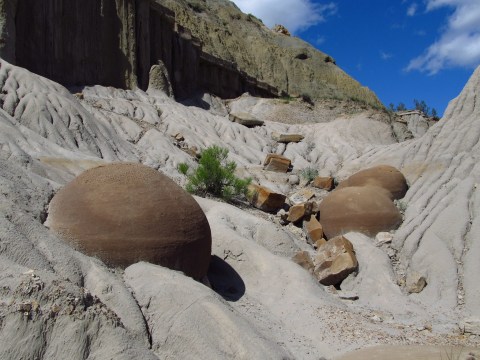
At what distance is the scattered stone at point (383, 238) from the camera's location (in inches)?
616

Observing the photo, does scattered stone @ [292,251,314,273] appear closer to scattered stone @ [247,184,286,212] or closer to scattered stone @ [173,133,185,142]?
scattered stone @ [247,184,286,212]

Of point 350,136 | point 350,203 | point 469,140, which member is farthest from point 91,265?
point 350,136

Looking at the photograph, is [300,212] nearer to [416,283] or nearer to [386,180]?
[386,180]

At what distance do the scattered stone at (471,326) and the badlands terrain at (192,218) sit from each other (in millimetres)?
36

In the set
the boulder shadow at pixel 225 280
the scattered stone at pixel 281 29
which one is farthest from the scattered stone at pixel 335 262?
the scattered stone at pixel 281 29

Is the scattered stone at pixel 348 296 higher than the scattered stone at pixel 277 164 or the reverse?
the reverse

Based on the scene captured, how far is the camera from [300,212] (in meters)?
17.5

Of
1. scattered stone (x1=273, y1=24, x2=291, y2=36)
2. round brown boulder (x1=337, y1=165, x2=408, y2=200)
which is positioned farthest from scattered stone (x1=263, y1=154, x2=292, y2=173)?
scattered stone (x1=273, y1=24, x2=291, y2=36)

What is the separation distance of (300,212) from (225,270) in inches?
250

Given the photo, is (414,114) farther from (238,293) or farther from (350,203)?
(238,293)

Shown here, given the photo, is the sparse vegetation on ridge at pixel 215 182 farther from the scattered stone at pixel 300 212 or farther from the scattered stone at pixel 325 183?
the scattered stone at pixel 325 183

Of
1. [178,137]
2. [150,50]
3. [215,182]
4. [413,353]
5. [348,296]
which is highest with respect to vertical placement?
[150,50]

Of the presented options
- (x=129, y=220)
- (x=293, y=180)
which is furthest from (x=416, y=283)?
(x=293, y=180)

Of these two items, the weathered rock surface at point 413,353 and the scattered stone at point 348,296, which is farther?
the scattered stone at point 348,296
